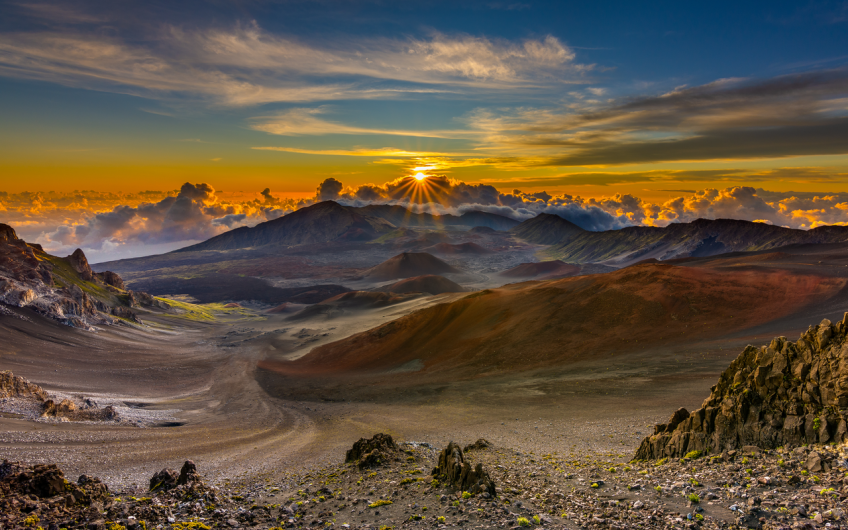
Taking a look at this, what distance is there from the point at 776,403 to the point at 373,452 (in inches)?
640

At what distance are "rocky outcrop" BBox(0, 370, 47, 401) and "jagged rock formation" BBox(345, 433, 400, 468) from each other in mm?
39644

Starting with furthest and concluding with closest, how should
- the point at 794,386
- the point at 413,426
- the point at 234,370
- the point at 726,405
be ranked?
the point at 234,370
the point at 413,426
the point at 726,405
the point at 794,386

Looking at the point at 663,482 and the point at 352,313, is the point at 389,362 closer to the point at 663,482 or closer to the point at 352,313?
the point at 663,482

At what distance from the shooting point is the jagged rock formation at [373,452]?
63.7 feet

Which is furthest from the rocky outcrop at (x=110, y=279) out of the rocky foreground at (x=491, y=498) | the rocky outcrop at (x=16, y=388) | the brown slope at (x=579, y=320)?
the rocky foreground at (x=491, y=498)

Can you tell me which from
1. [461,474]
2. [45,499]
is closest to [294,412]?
[45,499]

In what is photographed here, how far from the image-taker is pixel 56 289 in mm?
94938

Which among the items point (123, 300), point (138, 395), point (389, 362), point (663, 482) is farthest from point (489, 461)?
point (123, 300)

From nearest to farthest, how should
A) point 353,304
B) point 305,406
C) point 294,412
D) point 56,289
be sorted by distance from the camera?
point 294,412, point 305,406, point 56,289, point 353,304

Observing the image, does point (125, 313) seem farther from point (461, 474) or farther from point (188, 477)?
point (461, 474)

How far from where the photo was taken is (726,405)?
611 inches

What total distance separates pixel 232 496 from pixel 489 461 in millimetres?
11090

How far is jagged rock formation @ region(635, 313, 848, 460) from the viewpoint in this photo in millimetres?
13086

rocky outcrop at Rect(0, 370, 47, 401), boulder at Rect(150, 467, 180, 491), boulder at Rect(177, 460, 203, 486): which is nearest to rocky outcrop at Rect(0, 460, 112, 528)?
boulder at Rect(150, 467, 180, 491)
